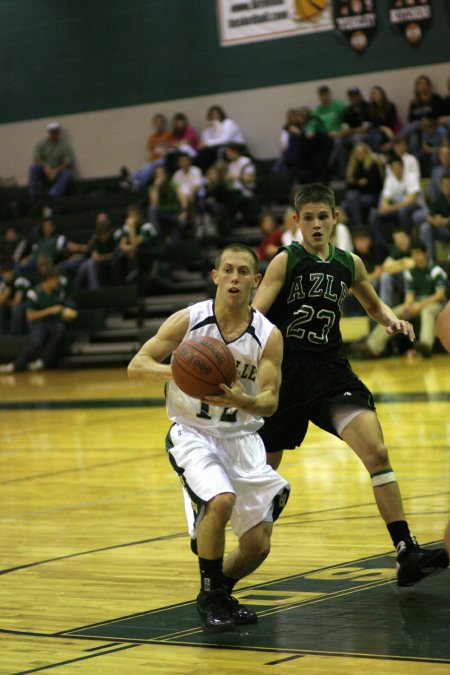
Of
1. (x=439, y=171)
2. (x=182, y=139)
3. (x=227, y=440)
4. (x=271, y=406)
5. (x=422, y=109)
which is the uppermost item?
(x=422, y=109)

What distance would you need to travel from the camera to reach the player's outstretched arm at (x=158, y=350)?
468 centimetres

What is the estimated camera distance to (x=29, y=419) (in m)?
12.2

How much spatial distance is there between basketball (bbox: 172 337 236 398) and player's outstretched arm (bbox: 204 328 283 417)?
0.12 ft

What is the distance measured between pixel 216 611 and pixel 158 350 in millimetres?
1032

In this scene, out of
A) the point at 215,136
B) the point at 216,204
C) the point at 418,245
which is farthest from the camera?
the point at 215,136

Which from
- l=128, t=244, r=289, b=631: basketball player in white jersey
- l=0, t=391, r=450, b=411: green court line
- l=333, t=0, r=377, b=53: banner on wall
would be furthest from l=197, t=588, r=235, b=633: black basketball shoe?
l=333, t=0, r=377, b=53: banner on wall

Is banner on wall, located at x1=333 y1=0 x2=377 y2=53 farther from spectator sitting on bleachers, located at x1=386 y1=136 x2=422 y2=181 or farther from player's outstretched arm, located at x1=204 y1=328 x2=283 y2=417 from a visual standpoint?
player's outstretched arm, located at x1=204 y1=328 x2=283 y2=417

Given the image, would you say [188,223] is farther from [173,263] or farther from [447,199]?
[447,199]

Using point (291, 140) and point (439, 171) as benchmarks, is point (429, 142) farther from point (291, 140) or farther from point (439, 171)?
point (291, 140)

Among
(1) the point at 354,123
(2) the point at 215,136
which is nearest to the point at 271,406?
(1) the point at 354,123

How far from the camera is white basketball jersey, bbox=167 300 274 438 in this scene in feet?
15.8

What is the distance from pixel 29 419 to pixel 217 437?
7.61m

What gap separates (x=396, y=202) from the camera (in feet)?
53.0

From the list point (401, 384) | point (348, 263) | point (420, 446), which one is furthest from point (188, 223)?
point (348, 263)
